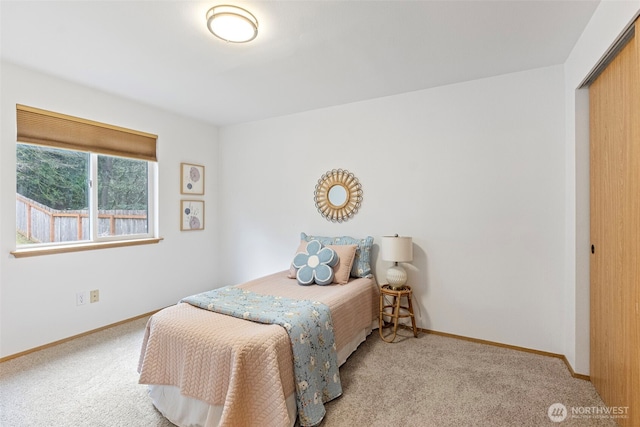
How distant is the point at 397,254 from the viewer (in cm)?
274

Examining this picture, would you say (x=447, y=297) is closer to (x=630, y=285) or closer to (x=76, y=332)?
(x=630, y=285)

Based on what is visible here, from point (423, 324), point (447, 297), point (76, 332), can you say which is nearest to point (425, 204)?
point (447, 297)

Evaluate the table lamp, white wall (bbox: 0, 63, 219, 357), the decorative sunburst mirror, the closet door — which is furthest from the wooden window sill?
the closet door

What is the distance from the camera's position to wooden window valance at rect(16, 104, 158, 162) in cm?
249

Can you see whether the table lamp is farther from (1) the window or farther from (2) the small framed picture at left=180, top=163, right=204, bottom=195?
(1) the window

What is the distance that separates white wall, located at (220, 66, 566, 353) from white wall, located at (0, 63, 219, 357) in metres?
1.34

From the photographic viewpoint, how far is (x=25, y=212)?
2.54 meters

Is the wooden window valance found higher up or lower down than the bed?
higher up

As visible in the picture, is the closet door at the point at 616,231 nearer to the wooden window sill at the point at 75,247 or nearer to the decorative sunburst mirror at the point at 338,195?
the decorative sunburst mirror at the point at 338,195

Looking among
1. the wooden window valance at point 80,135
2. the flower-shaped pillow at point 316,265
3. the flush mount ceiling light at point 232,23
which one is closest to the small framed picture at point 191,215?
the wooden window valance at point 80,135

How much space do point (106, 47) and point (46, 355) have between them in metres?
2.49

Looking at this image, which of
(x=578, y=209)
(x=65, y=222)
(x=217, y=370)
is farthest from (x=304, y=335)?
(x=65, y=222)

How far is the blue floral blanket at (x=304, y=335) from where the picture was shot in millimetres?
1677

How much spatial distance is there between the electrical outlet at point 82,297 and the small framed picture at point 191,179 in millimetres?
1470
